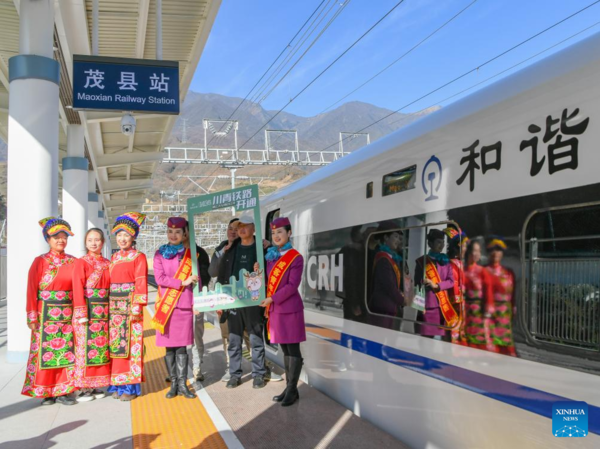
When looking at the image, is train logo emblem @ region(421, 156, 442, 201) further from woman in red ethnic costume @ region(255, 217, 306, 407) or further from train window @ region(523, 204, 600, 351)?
woman in red ethnic costume @ region(255, 217, 306, 407)

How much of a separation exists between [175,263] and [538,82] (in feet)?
12.3

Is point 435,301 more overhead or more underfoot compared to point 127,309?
more overhead

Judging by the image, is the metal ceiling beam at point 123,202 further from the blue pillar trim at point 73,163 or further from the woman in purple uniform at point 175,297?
the woman in purple uniform at point 175,297

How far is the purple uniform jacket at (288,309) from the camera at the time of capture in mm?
5062

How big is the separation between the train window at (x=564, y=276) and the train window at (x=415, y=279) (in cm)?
56

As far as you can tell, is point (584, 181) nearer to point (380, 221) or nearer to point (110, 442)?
point (380, 221)

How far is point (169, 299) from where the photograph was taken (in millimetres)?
5312

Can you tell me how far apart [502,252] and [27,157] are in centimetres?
633

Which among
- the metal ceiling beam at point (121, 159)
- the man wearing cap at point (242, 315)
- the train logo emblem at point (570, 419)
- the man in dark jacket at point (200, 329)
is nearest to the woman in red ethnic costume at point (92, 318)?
the man in dark jacket at point (200, 329)

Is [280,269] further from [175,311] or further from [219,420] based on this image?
[219,420]

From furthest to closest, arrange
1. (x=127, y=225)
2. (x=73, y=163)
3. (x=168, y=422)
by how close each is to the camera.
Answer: (x=73, y=163) → (x=127, y=225) → (x=168, y=422)

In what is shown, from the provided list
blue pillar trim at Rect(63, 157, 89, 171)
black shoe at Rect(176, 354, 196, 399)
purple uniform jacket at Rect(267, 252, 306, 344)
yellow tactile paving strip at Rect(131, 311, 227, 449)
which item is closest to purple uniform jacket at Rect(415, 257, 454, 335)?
purple uniform jacket at Rect(267, 252, 306, 344)

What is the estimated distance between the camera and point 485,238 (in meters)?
2.96

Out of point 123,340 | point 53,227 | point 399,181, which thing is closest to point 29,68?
point 53,227
